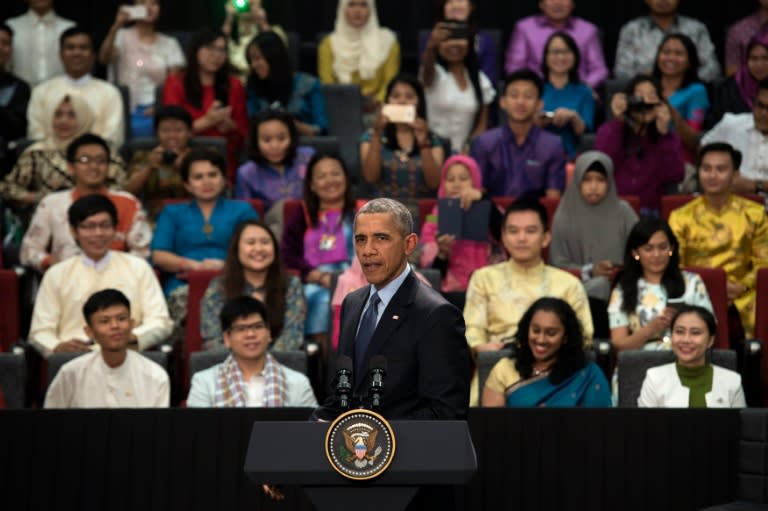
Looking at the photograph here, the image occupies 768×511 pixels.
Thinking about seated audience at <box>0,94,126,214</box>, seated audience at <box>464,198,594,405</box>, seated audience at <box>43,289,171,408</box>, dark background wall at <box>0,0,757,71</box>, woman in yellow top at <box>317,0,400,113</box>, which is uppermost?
dark background wall at <box>0,0,757,71</box>

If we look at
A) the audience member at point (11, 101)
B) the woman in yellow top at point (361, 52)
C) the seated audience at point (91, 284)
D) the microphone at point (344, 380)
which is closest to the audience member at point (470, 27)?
the woman in yellow top at point (361, 52)

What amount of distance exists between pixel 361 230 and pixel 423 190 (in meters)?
3.88

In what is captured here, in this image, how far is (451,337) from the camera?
11.6ft

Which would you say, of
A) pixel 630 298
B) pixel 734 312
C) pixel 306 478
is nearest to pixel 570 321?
pixel 630 298

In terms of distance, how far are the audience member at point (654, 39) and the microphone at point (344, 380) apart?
215 inches

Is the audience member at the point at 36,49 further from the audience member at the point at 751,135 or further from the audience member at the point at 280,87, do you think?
the audience member at the point at 751,135

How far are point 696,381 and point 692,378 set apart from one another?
0.02 m

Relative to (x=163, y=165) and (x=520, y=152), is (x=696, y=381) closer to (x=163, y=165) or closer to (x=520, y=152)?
(x=520, y=152)

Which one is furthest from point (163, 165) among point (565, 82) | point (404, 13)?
point (404, 13)

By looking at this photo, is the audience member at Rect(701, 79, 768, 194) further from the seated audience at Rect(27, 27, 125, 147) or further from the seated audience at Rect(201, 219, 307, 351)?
the seated audience at Rect(27, 27, 125, 147)

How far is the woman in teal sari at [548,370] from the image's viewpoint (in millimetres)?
5438

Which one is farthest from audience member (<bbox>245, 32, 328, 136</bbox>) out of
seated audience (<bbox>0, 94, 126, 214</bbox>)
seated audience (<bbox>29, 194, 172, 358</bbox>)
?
seated audience (<bbox>29, 194, 172, 358</bbox>)

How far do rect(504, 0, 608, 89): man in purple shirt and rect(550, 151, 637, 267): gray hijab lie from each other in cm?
181

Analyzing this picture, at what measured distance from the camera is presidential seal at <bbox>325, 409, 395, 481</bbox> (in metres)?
3.22
